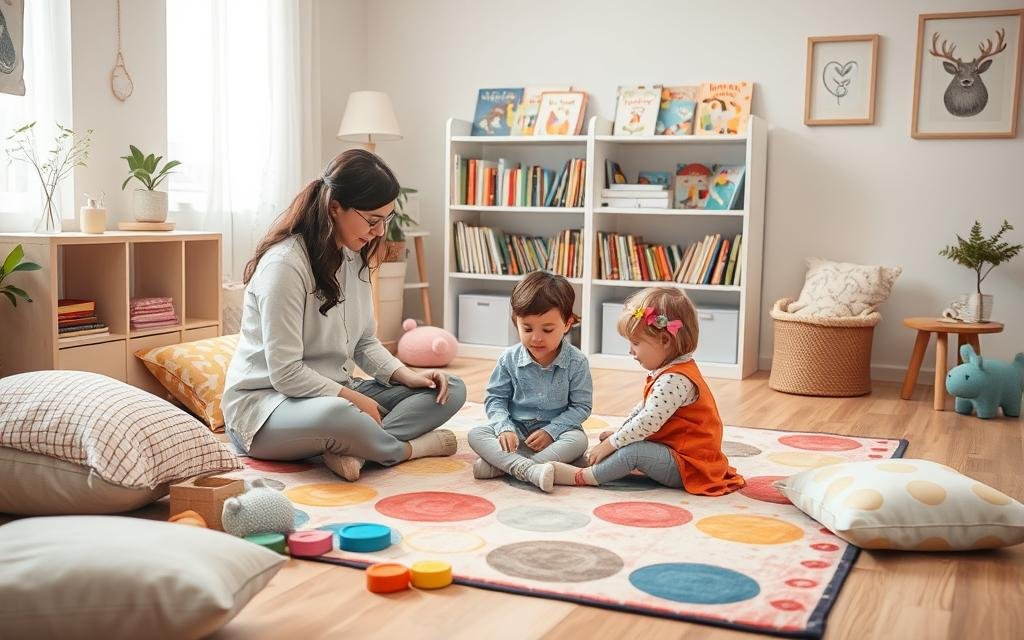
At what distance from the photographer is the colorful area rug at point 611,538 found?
5.96 feet

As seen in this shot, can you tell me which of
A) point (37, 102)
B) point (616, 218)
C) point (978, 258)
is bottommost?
point (978, 258)

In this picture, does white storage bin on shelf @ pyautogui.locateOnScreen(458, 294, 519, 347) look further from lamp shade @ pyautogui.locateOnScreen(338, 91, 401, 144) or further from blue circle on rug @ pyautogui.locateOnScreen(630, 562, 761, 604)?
blue circle on rug @ pyautogui.locateOnScreen(630, 562, 761, 604)

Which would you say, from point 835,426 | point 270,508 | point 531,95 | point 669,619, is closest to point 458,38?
point 531,95

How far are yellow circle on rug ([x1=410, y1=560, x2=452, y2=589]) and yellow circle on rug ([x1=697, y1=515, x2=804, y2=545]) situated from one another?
65 cm

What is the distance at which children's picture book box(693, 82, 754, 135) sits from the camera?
4770 millimetres

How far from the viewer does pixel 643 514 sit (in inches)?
92.7

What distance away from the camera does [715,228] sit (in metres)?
4.99

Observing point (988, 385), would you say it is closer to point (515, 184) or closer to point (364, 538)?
point (515, 184)

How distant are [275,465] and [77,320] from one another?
1104 mm

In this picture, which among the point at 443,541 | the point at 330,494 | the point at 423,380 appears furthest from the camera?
the point at 423,380

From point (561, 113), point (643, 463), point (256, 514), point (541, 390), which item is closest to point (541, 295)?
point (541, 390)

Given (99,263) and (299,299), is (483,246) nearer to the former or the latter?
(99,263)

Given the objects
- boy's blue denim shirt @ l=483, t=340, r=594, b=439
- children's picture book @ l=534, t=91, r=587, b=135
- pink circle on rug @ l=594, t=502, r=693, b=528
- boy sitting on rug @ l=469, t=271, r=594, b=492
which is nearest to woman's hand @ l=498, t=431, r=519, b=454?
boy sitting on rug @ l=469, t=271, r=594, b=492

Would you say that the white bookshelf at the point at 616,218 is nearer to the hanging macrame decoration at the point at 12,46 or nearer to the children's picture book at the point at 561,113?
the children's picture book at the point at 561,113
